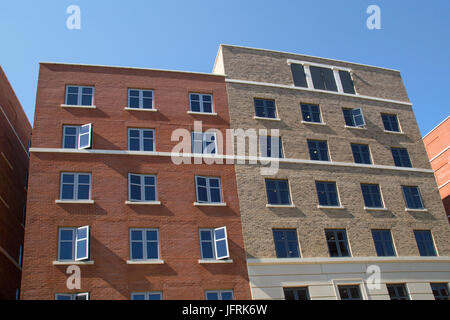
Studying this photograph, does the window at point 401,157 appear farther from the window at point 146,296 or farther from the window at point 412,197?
the window at point 146,296

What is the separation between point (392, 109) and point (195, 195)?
1846 cm

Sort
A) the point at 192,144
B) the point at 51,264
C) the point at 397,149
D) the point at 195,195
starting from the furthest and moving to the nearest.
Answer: the point at 397,149
the point at 192,144
the point at 195,195
the point at 51,264

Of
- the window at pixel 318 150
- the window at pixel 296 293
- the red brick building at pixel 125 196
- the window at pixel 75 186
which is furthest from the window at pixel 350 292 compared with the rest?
the window at pixel 75 186

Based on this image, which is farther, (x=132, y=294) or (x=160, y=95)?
(x=160, y=95)

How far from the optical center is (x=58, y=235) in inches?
1038

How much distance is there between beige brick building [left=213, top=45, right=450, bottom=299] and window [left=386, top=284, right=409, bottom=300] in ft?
0.23

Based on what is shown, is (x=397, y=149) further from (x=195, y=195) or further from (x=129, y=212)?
(x=129, y=212)

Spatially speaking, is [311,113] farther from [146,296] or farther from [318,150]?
[146,296]

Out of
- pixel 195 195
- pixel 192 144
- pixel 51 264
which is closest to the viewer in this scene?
pixel 51 264

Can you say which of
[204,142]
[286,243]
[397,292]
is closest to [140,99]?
[204,142]

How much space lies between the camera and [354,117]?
118 feet

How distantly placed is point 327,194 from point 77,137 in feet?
54.9

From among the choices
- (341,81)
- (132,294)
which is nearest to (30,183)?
(132,294)
